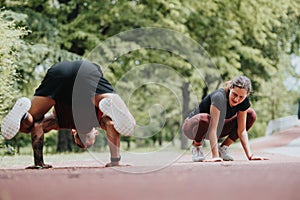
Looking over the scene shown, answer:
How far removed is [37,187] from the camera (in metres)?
4.38

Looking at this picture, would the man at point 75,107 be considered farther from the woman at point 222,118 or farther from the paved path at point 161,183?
the woman at point 222,118

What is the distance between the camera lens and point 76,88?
5.79m

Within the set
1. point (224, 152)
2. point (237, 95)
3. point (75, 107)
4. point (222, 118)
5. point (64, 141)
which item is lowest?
point (64, 141)

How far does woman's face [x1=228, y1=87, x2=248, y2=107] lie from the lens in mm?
6535

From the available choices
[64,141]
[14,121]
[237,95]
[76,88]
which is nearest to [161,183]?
[76,88]

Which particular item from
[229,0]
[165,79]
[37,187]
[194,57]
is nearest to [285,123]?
[229,0]

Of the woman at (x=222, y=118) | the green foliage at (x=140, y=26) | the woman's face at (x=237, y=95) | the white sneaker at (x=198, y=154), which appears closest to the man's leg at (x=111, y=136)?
the woman at (x=222, y=118)

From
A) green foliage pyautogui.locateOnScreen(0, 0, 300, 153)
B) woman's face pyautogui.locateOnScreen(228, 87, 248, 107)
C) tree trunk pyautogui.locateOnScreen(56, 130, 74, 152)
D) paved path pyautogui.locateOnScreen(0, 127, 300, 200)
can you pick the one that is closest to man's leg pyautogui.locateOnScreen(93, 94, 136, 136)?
paved path pyautogui.locateOnScreen(0, 127, 300, 200)

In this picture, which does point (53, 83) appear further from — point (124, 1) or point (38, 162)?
point (124, 1)

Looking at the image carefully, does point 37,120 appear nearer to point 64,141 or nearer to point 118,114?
point 118,114

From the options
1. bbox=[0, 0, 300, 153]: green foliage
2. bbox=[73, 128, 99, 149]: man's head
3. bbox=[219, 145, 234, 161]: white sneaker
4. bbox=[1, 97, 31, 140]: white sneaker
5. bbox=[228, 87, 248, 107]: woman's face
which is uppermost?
bbox=[0, 0, 300, 153]: green foliage

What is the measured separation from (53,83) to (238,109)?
2.27 metres

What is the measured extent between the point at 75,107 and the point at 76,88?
214mm

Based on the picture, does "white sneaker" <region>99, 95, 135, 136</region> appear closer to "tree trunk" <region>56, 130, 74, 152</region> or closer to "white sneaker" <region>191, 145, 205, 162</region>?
"white sneaker" <region>191, 145, 205, 162</region>
